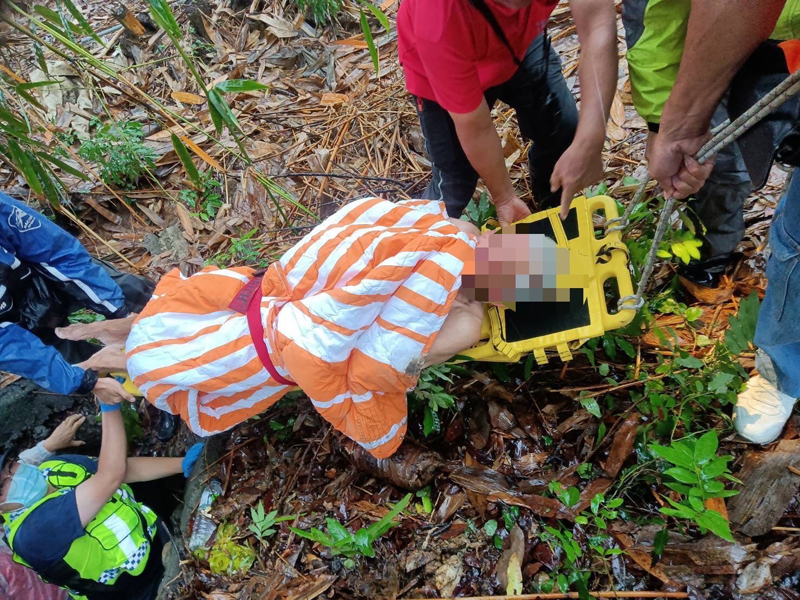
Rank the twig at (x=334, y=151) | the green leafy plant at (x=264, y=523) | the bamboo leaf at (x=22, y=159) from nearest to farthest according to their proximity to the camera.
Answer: the green leafy plant at (x=264, y=523) → the bamboo leaf at (x=22, y=159) → the twig at (x=334, y=151)

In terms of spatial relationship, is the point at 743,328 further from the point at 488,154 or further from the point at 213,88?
the point at 213,88

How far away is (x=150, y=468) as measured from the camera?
10.1ft

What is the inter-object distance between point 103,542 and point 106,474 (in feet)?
1.12

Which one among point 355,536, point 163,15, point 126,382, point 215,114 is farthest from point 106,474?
point 163,15

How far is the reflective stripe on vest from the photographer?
102 inches

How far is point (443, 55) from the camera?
1853 mm

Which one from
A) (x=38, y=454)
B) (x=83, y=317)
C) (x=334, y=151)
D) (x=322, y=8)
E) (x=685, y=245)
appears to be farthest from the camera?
(x=322, y=8)

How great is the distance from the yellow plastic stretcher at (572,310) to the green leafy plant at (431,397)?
191 millimetres

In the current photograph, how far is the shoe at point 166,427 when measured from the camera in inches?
136

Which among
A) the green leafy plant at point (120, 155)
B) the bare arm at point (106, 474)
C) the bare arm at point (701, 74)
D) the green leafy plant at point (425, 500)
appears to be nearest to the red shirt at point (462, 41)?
the bare arm at point (701, 74)

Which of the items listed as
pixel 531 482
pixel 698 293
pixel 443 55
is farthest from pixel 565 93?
pixel 531 482

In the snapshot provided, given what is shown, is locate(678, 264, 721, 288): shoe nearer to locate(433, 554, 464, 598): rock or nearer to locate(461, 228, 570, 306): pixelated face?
locate(461, 228, 570, 306): pixelated face

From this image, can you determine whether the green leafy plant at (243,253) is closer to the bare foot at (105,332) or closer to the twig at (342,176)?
the twig at (342,176)

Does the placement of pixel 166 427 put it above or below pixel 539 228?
below
